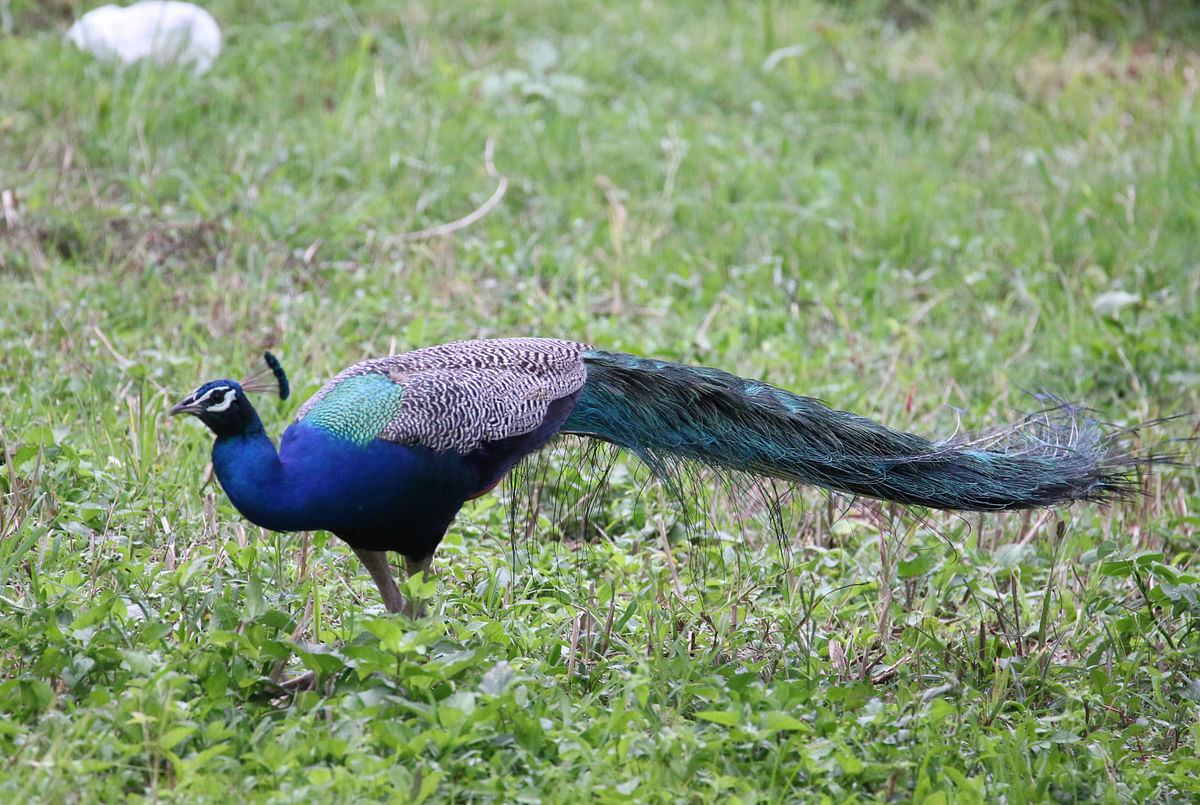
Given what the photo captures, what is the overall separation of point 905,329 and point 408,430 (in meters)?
2.98

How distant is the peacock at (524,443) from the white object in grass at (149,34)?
3.82 meters

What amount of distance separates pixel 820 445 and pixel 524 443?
834 millimetres

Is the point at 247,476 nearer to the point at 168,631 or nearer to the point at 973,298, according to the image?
the point at 168,631

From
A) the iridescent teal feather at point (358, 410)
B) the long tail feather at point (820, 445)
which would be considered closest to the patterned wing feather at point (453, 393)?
the iridescent teal feather at point (358, 410)

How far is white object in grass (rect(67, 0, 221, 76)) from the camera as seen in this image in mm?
6805

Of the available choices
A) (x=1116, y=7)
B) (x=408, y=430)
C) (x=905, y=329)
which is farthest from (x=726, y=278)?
(x=1116, y=7)

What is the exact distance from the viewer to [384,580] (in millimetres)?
3551

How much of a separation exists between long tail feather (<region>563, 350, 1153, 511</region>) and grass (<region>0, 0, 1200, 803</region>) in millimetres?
247

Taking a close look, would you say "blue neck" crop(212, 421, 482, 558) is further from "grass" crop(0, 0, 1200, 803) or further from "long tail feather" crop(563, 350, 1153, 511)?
"long tail feather" crop(563, 350, 1153, 511)

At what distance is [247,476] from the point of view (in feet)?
10.2

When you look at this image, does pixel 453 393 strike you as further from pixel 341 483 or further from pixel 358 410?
pixel 341 483

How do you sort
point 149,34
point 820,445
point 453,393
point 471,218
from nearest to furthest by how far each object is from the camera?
point 453,393, point 820,445, point 471,218, point 149,34

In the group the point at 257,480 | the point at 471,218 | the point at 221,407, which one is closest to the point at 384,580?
the point at 257,480

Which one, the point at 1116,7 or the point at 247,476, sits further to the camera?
the point at 1116,7
